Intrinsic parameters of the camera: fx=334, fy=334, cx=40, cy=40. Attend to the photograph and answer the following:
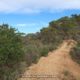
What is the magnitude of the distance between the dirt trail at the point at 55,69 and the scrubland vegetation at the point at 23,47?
22.2 inches

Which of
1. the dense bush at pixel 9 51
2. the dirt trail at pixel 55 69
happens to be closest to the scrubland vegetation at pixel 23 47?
the dense bush at pixel 9 51

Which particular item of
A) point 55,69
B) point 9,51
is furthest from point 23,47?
point 55,69

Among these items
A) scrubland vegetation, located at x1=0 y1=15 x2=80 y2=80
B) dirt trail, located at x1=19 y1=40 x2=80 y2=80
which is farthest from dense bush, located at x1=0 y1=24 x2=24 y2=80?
dirt trail, located at x1=19 y1=40 x2=80 y2=80

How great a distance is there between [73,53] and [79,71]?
3.13m

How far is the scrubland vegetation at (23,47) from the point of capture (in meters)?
18.4

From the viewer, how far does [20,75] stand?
2064 cm

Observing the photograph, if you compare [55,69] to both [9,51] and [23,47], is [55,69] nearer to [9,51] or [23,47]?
[23,47]

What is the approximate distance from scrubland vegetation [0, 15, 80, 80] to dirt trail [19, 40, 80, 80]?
56 centimetres

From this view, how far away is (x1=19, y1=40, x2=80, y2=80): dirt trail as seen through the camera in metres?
23.5

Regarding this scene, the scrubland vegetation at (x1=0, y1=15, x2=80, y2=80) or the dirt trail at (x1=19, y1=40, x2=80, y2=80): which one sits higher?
the scrubland vegetation at (x1=0, y1=15, x2=80, y2=80)

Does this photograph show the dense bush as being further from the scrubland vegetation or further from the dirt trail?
the dirt trail

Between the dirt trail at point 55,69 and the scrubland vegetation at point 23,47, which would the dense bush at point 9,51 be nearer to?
the scrubland vegetation at point 23,47

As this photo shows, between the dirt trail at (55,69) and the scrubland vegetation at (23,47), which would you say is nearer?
the scrubland vegetation at (23,47)

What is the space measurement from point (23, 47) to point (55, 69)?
Result: 6379 mm
